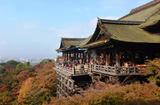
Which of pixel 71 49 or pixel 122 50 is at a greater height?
pixel 71 49

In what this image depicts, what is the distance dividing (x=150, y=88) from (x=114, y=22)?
8433mm

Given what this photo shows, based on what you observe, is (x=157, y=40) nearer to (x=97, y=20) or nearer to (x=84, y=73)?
(x=97, y=20)

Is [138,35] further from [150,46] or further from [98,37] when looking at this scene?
[98,37]

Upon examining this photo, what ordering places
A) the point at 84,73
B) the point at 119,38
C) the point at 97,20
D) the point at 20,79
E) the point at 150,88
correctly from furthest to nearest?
1. the point at 20,79
2. the point at 84,73
3. the point at 97,20
4. the point at 119,38
5. the point at 150,88

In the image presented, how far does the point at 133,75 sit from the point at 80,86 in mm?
8116

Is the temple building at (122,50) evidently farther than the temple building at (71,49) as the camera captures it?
No

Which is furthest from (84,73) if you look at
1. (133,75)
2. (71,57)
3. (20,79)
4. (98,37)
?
(20,79)

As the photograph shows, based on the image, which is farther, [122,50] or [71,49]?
[71,49]

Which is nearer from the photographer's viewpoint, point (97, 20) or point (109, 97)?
point (109, 97)

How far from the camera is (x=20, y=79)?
3953 cm

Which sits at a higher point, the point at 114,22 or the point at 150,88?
the point at 114,22

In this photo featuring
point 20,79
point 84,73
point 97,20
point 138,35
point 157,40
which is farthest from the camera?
point 20,79

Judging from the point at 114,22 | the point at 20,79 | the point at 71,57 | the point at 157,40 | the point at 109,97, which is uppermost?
the point at 114,22

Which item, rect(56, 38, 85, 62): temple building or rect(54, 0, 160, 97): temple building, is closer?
rect(54, 0, 160, 97): temple building
